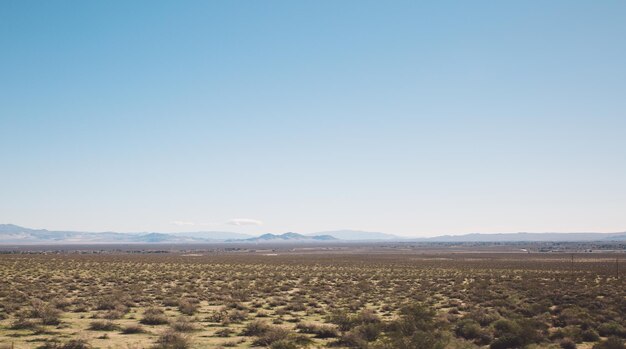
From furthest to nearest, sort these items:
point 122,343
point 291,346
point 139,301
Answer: point 139,301
point 122,343
point 291,346

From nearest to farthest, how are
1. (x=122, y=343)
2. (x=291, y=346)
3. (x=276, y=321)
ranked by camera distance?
1. (x=291, y=346)
2. (x=122, y=343)
3. (x=276, y=321)

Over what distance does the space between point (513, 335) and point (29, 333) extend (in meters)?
16.3

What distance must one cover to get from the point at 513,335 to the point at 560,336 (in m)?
2.17

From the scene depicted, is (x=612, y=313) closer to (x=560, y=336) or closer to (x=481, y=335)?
(x=560, y=336)

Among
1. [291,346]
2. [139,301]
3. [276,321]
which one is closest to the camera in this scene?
[291,346]

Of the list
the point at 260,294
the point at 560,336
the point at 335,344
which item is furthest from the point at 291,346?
the point at 260,294

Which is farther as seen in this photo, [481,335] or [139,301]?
[139,301]

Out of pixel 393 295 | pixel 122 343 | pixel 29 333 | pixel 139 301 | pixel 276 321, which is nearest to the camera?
pixel 122 343

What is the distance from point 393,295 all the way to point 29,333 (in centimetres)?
2099

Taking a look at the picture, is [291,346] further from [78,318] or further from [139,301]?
[139,301]

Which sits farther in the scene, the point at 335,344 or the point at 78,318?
the point at 78,318

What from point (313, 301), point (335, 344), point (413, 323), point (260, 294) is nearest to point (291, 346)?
point (335, 344)

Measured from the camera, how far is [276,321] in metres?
20.6

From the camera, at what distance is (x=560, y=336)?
1683cm
